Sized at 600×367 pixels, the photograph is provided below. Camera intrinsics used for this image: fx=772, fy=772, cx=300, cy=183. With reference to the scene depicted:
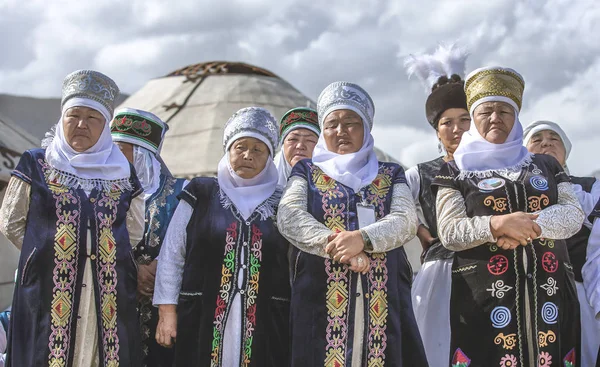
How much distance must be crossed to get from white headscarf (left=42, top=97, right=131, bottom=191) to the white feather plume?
6.32ft

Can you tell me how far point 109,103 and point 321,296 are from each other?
1220 mm

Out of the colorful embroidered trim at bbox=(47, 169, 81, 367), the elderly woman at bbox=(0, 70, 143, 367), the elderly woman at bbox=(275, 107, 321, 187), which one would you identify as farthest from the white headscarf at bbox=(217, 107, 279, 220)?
the elderly woman at bbox=(275, 107, 321, 187)

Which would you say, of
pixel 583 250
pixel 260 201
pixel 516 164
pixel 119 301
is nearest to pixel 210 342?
pixel 119 301

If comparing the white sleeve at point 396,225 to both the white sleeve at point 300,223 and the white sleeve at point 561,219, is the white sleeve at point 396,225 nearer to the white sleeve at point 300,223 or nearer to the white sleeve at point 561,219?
the white sleeve at point 300,223

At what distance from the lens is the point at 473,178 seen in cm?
312

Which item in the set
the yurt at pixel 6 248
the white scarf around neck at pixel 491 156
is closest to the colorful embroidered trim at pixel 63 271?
the white scarf around neck at pixel 491 156

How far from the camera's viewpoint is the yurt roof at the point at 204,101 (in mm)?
10180

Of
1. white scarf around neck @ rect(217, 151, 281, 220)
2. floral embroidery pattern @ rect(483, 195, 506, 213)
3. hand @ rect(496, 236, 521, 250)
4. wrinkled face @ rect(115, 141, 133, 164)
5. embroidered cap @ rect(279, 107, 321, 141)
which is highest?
embroidered cap @ rect(279, 107, 321, 141)

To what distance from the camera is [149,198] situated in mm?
3738

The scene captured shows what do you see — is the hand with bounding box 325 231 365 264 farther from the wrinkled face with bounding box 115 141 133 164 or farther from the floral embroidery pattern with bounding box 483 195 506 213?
the wrinkled face with bounding box 115 141 133 164

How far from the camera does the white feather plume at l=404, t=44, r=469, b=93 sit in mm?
4383

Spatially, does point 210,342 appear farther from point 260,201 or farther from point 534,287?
point 534,287

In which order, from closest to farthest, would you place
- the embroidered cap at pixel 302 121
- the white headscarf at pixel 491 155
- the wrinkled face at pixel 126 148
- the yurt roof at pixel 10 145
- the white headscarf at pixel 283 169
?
1. the white headscarf at pixel 491 155
2. the wrinkled face at pixel 126 148
3. the white headscarf at pixel 283 169
4. the embroidered cap at pixel 302 121
5. the yurt roof at pixel 10 145

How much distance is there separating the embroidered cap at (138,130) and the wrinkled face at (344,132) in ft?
4.31
